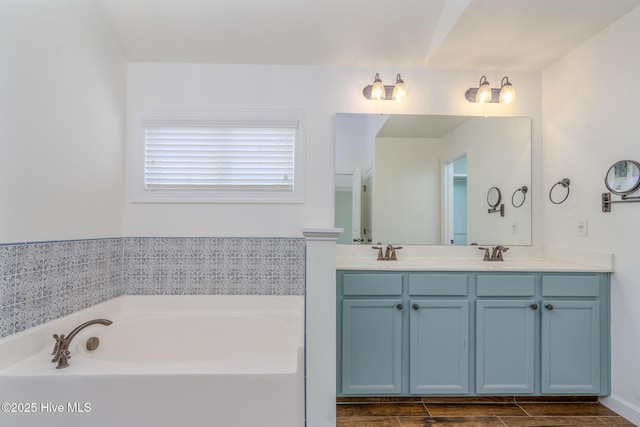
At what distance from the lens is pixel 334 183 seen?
7.66ft

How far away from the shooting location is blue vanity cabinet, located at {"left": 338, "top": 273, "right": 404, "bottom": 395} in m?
2.01

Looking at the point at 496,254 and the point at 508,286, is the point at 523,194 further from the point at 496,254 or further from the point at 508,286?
the point at 508,286

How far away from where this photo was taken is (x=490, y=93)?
92.1 inches

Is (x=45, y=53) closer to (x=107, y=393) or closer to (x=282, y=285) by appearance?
(x=107, y=393)

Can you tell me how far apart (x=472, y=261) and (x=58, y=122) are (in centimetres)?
280

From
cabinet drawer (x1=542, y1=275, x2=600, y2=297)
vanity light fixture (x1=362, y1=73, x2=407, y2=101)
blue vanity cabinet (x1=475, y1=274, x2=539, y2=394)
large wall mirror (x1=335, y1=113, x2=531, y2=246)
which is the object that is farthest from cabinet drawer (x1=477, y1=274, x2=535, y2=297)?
vanity light fixture (x1=362, y1=73, x2=407, y2=101)

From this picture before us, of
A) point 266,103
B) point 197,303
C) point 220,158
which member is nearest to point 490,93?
point 266,103

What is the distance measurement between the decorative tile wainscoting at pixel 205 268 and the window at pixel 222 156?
340 millimetres

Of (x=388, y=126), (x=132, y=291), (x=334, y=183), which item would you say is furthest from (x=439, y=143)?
(x=132, y=291)

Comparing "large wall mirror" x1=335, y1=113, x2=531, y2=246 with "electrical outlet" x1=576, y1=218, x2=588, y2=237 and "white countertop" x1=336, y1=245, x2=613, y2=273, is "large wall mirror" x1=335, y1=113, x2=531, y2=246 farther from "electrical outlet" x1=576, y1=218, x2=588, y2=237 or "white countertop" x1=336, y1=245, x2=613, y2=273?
"electrical outlet" x1=576, y1=218, x2=588, y2=237

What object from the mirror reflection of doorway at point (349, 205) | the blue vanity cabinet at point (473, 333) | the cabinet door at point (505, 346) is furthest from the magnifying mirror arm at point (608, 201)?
the mirror reflection of doorway at point (349, 205)

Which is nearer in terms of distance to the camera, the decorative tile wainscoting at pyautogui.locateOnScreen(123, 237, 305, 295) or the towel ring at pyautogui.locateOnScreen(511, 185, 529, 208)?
the decorative tile wainscoting at pyautogui.locateOnScreen(123, 237, 305, 295)

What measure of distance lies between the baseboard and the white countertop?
802 millimetres

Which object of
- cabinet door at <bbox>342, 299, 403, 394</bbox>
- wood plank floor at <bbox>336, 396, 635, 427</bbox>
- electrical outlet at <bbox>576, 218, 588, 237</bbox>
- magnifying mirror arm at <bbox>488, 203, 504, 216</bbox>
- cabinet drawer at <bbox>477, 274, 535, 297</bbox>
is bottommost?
wood plank floor at <bbox>336, 396, 635, 427</bbox>
